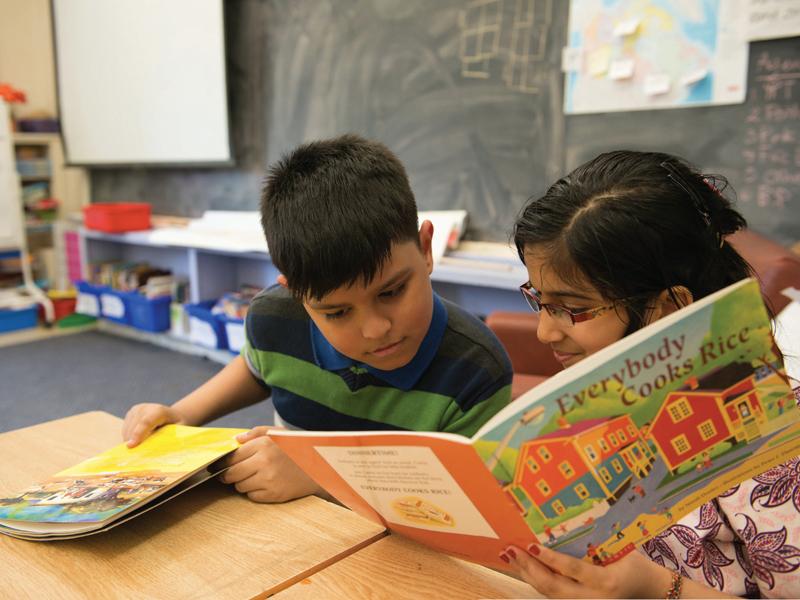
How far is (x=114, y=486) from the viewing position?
2.42 ft

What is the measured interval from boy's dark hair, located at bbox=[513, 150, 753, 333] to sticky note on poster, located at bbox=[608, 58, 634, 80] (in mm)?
1565

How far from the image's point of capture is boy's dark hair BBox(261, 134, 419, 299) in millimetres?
790

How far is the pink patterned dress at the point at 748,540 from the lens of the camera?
0.68 m

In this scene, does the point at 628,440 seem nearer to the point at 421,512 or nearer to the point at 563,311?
the point at 421,512

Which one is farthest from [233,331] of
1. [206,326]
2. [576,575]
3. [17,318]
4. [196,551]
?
[576,575]

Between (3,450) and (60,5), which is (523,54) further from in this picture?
(60,5)

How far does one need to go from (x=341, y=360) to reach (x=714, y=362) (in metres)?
0.62

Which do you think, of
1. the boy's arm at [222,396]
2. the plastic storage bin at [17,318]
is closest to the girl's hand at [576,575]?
the boy's arm at [222,396]

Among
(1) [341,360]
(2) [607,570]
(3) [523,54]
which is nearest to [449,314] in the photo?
(1) [341,360]

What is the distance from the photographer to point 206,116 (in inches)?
137

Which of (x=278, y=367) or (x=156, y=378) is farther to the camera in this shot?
(x=156, y=378)

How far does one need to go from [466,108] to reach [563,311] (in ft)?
6.49

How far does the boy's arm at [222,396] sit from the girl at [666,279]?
1.93 ft

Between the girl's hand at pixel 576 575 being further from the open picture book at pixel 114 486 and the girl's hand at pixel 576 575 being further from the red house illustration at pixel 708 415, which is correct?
the open picture book at pixel 114 486
